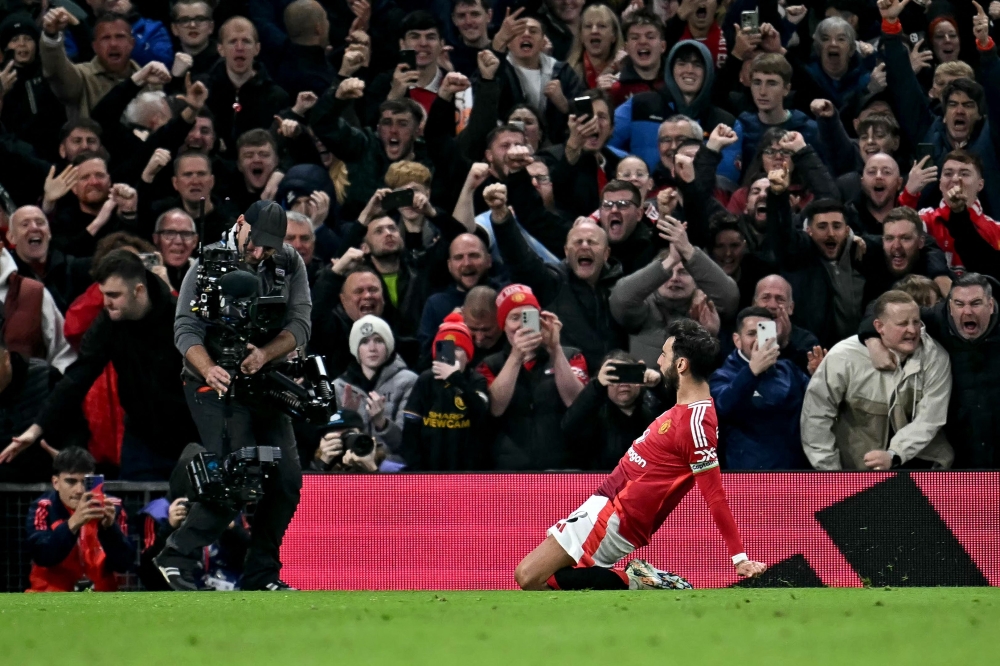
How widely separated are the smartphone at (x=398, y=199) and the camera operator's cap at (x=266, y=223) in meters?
3.14

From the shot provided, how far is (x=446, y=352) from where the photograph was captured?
35.8 feet

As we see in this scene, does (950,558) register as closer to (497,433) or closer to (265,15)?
(497,433)

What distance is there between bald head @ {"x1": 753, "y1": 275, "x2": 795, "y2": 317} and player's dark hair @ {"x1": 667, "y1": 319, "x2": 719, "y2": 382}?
2.55 metres

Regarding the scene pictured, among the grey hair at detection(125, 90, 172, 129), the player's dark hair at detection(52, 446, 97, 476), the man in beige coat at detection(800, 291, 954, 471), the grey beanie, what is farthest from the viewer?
the grey hair at detection(125, 90, 172, 129)

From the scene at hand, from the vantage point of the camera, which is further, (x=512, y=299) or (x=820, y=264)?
(x=820, y=264)

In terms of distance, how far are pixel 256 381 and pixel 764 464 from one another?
12.2 ft

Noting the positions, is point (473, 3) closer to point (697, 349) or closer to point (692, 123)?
point (692, 123)

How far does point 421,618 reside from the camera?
6.93 m

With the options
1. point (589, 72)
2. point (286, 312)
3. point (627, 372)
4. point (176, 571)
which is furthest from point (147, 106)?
point (176, 571)

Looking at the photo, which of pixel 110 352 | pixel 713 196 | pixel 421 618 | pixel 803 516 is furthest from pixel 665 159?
pixel 421 618

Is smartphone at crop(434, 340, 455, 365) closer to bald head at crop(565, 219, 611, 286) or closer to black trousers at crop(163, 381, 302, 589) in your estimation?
bald head at crop(565, 219, 611, 286)

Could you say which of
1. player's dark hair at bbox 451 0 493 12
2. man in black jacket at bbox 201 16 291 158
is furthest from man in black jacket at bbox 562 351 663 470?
player's dark hair at bbox 451 0 493 12

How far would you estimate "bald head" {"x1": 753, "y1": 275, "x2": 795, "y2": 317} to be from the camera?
11.3m

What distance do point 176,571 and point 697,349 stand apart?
3325mm
